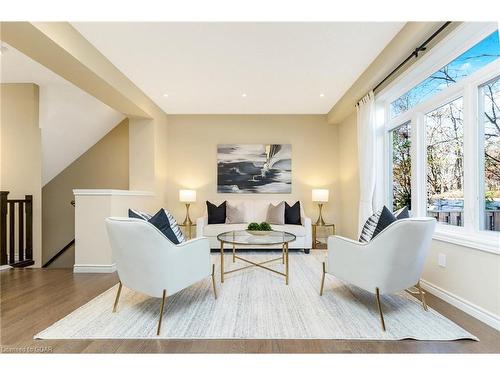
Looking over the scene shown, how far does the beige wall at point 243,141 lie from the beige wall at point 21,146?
221 cm

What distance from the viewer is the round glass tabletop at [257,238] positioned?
307 centimetres

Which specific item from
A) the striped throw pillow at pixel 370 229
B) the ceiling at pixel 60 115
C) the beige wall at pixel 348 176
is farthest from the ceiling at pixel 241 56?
the striped throw pillow at pixel 370 229

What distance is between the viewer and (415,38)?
259 centimetres

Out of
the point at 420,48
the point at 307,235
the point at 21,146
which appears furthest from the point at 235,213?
the point at 21,146

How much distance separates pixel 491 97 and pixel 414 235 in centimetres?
141

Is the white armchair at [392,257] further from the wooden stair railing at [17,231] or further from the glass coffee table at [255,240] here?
the wooden stair railing at [17,231]

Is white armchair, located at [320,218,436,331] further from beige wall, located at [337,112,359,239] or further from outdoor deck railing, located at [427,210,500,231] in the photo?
beige wall, located at [337,112,359,239]

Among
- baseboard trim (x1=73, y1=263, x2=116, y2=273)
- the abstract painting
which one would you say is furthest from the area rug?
the abstract painting

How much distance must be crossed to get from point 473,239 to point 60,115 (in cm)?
580

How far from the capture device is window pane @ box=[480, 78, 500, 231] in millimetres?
2229

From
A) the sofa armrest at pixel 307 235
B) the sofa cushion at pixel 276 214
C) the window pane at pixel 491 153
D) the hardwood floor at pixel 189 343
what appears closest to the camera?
the hardwood floor at pixel 189 343

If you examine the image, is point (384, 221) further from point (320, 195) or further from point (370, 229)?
point (320, 195)
